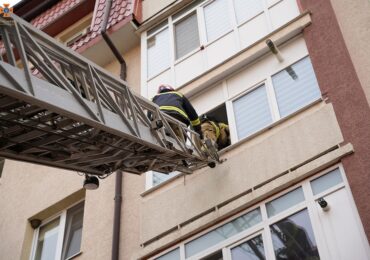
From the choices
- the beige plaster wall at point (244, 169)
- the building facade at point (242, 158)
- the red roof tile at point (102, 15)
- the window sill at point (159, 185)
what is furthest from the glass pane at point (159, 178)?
the red roof tile at point (102, 15)

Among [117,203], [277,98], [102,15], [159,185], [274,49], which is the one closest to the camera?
[277,98]

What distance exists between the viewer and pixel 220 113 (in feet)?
37.2

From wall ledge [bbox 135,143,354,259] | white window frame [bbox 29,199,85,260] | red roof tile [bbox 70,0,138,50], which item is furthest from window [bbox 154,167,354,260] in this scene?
red roof tile [bbox 70,0,138,50]

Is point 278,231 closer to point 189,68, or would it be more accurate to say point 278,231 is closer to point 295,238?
point 295,238

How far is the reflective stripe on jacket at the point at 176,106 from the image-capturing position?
360 inches

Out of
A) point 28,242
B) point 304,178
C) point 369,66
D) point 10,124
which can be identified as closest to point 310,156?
point 304,178

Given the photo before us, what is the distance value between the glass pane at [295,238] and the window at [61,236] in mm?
5114

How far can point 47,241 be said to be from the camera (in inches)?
501

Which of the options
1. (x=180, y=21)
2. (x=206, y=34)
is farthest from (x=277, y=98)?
(x=180, y=21)

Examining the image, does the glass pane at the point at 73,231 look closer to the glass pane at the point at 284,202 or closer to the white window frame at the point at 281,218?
the white window frame at the point at 281,218

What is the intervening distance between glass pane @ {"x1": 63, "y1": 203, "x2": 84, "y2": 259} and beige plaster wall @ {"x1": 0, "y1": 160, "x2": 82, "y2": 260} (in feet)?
A: 0.96

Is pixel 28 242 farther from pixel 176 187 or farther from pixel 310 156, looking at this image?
pixel 310 156

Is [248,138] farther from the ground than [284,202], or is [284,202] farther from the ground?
[248,138]

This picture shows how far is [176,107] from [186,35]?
14.5 ft
